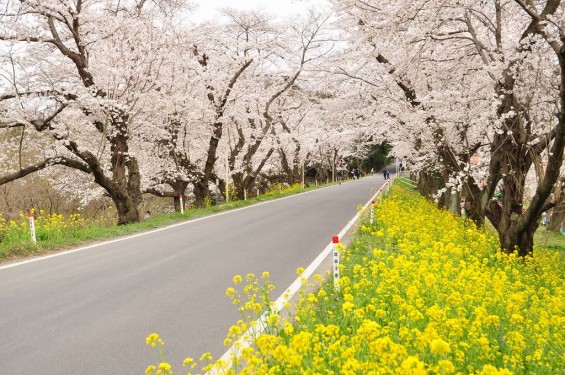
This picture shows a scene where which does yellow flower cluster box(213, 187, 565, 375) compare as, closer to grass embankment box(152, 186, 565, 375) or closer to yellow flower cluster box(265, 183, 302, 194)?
grass embankment box(152, 186, 565, 375)

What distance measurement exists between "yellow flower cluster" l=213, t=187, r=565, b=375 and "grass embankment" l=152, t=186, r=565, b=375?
11 millimetres

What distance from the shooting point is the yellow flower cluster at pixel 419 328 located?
3.16 metres

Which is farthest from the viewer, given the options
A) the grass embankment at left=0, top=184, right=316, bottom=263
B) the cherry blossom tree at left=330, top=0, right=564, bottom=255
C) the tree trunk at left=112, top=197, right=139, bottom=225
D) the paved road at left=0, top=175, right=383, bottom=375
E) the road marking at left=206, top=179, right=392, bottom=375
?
the tree trunk at left=112, top=197, right=139, bottom=225

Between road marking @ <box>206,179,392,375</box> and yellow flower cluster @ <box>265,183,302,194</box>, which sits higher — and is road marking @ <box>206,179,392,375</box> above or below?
above

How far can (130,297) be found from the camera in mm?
6551

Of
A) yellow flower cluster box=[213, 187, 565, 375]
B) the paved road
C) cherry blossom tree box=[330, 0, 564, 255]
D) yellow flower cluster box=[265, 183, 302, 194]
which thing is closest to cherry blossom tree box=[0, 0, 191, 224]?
the paved road

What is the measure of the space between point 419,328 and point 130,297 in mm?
4132

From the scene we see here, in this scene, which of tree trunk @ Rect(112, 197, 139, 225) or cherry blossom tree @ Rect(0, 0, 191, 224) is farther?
tree trunk @ Rect(112, 197, 139, 225)

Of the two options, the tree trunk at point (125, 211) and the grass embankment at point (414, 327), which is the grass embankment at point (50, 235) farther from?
the grass embankment at point (414, 327)

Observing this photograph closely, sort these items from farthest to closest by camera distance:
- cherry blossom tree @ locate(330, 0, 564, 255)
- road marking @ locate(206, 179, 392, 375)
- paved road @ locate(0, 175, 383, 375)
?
cherry blossom tree @ locate(330, 0, 564, 255), paved road @ locate(0, 175, 383, 375), road marking @ locate(206, 179, 392, 375)

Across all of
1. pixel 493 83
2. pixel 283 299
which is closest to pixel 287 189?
pixel 493 83

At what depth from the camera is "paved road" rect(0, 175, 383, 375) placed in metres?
4.64

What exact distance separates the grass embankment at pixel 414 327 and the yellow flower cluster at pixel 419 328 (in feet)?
0.04

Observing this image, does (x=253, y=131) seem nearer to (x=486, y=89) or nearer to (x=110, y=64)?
(x=110, y=64)
